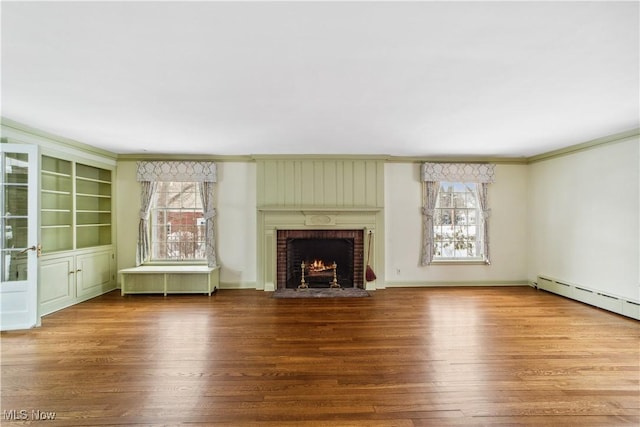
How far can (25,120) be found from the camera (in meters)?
3.52

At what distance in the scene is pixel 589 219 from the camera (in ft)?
15.0

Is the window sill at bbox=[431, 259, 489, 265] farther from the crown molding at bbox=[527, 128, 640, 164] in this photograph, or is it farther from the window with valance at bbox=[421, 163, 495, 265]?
the crown molding at bbox=[527, 128, 640, 164]

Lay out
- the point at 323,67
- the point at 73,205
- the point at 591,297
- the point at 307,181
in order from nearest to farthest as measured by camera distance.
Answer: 1. the point at 323,67
2. the point at 591,297
3. the point at 73,205
4. the point at 307,181

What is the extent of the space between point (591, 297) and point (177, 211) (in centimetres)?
701

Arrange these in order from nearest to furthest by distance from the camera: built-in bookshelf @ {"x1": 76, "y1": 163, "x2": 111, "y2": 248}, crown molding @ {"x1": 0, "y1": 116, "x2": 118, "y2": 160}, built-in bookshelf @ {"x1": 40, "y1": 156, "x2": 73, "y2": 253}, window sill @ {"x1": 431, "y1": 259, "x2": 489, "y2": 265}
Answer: crown molding @ {"x1": 0, "y1": 116, "x2": 118, "y2": 160} → built-in bookshelf @ {"x1": 40, "y1": 156, "x2": 73, "y2": 253} → built-in bookshelf @ {"x1": 76, "y1": 163, "x2": 111, "y2": 248} → window sill @ {"x1": 431, "y1": 259, "x2": 489, "y2": 265}

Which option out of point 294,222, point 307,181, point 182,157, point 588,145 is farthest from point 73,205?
point 588,145

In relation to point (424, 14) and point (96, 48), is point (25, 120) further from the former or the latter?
point (424, 14)

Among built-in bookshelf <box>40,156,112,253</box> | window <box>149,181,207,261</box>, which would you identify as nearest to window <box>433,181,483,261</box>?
window <box>149,181,207,261</box>

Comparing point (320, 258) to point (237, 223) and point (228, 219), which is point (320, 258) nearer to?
point (237, 223)

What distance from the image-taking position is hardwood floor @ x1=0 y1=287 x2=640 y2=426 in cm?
212

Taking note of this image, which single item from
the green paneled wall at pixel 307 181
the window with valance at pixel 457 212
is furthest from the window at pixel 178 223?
the window with valance at pixel 457 212

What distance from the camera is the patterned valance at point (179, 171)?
5465 mm

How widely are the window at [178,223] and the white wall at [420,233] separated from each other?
11.7ft

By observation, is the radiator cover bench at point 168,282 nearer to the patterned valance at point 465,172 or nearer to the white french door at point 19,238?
the white french door at point 19,238
